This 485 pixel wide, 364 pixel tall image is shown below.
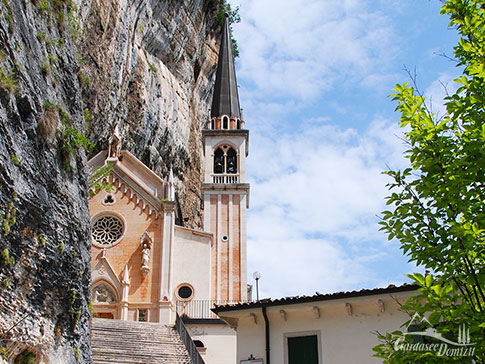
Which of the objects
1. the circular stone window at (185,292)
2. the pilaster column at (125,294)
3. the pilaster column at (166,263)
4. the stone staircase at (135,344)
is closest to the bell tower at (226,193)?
the circular stone window at (185,292)

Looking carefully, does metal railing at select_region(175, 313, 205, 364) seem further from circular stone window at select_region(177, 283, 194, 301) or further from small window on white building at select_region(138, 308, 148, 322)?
circular stone window at select_region(177, 283, 194, 301)

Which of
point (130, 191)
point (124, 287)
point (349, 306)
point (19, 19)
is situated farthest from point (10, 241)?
point (130, 191)

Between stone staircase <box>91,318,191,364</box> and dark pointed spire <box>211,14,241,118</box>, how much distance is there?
742 inches

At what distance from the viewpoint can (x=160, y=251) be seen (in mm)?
28312

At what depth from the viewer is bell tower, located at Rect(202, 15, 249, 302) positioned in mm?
31422

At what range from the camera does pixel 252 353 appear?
49.1 feet

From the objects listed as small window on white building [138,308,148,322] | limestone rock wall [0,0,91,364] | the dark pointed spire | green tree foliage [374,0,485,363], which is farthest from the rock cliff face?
the dark pointed spire

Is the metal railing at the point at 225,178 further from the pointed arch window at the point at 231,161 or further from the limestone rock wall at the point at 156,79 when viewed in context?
the limestone rock wall at the point at 156,79

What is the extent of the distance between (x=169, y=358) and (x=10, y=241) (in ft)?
29.2

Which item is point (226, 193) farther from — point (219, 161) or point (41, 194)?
point (41, 194)

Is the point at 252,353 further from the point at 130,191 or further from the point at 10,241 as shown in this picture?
the point at 130,191

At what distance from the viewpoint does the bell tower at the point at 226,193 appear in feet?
103

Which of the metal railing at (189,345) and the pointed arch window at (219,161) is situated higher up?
the pointed arch window at (219,161)

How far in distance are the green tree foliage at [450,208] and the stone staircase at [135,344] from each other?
12021mm
